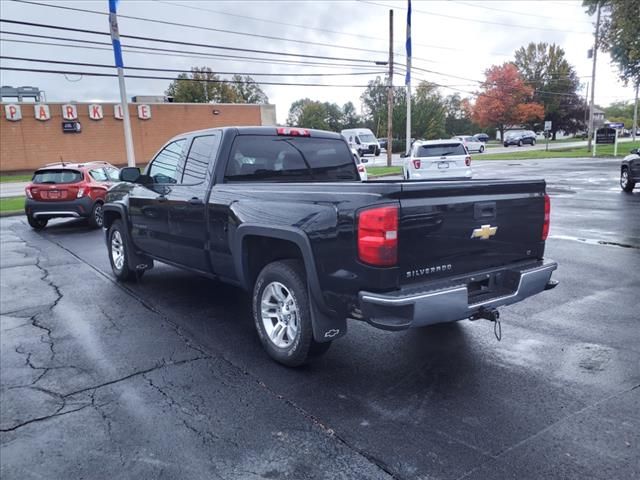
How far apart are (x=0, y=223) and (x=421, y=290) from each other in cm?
1562

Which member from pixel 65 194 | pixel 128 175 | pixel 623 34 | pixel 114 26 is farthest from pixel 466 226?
pixel 623 34

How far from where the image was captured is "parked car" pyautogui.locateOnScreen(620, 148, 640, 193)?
15.2 meters

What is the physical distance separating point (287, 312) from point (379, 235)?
1266mm

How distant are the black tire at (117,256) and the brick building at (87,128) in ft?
113

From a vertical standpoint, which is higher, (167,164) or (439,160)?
(167,164)

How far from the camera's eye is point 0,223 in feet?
49.3

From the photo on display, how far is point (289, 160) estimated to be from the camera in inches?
205

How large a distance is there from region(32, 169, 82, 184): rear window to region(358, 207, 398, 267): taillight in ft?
38.8

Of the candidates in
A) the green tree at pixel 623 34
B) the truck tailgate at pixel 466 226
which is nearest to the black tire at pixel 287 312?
the truck tailgate at pixel 466 226

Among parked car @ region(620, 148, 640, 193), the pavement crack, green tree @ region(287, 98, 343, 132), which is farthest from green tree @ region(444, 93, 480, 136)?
the pavement crack

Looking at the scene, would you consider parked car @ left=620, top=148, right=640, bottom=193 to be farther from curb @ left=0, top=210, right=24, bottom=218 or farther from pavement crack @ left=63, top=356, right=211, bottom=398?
curb @ left=0, top=210, right=24, bottom=218

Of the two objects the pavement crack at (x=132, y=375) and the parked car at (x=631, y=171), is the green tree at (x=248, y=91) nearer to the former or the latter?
the parked car at (x=631, y=171)

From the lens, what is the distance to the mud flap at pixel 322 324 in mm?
3658

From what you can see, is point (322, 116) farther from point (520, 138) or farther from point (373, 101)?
point (520, 138)
